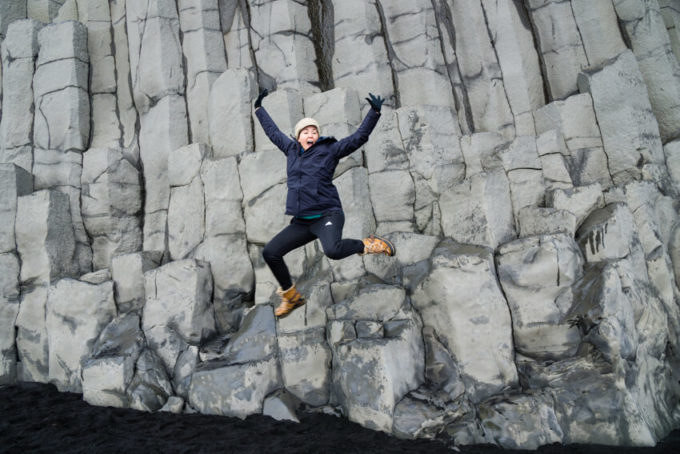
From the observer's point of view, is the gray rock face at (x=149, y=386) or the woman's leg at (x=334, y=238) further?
the gray rock face at (x=149, y=386)

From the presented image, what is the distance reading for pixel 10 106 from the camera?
7.74 metres

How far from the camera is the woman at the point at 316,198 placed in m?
4.04

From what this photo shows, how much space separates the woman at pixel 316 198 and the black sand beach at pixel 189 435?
154 centimetres

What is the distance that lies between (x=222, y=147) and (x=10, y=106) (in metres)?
4.27

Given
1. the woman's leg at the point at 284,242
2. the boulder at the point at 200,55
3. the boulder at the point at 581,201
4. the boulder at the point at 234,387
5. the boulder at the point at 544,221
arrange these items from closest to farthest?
the woman's leg at the point at 284,242 → the boulder at the point at 234,387 → the boulder at the point at 544,221 → the boulder at the point at 581,201 → the boulder at the point at 200,55

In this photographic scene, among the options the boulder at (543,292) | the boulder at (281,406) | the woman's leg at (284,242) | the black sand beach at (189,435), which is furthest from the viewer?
the boulder at (281,406)

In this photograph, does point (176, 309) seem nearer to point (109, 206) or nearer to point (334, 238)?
point (109, 206)

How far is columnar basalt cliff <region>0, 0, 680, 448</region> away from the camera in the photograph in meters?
4.49

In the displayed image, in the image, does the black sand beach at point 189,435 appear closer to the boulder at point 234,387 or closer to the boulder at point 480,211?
the boulder at point 234,387

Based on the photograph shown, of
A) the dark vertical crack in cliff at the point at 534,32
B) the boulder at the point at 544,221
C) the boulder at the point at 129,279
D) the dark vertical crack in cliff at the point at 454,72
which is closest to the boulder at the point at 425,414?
the boulder at the point at 544,221

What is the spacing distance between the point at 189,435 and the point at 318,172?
290 centimetres

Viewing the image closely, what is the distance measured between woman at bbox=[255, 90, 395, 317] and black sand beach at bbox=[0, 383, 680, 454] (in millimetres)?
1537

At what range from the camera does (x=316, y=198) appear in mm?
4129

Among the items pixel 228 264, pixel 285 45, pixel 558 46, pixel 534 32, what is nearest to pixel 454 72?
pixel 534 32
